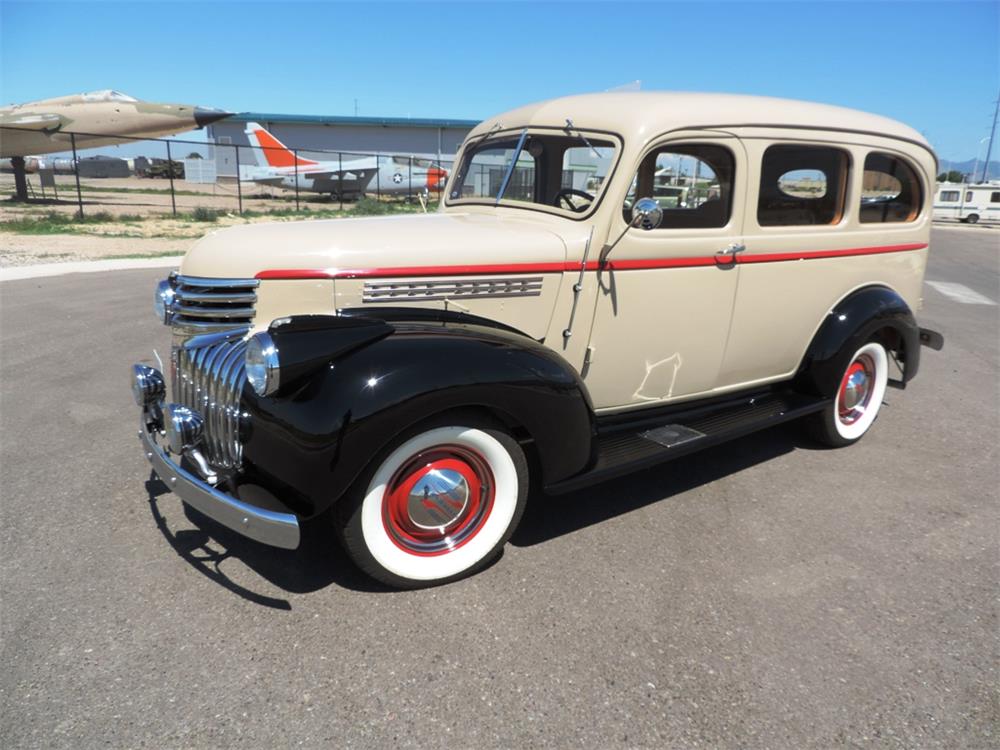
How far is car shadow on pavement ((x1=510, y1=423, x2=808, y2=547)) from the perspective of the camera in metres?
3.44

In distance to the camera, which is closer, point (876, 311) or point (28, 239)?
point (876, 311)

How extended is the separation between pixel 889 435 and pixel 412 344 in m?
3.83

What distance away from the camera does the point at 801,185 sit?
4062 millimetres

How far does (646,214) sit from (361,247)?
1254 mm

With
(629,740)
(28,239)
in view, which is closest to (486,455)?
(629,740)

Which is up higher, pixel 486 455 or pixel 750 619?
pixel 486 455

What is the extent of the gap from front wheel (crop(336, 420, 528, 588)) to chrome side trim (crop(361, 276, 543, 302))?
642 mm

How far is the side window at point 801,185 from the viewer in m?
3.83

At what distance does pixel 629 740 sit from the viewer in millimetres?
2123

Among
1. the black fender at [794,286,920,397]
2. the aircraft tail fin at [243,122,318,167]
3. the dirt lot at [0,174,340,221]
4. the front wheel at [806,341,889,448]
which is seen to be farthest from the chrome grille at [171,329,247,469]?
the aircraft tail fin at [243,122,318,167]

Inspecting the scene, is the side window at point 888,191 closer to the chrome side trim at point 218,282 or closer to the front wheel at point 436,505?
the front wheel at point 436,505

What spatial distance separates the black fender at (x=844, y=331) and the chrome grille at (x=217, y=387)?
3.36 meters

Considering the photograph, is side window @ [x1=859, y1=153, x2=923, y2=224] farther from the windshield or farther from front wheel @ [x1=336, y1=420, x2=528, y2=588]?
front wheel @ [x1=336, y1=420, x2=528, y2=588]

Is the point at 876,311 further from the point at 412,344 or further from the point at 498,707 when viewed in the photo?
the point at 498,707
